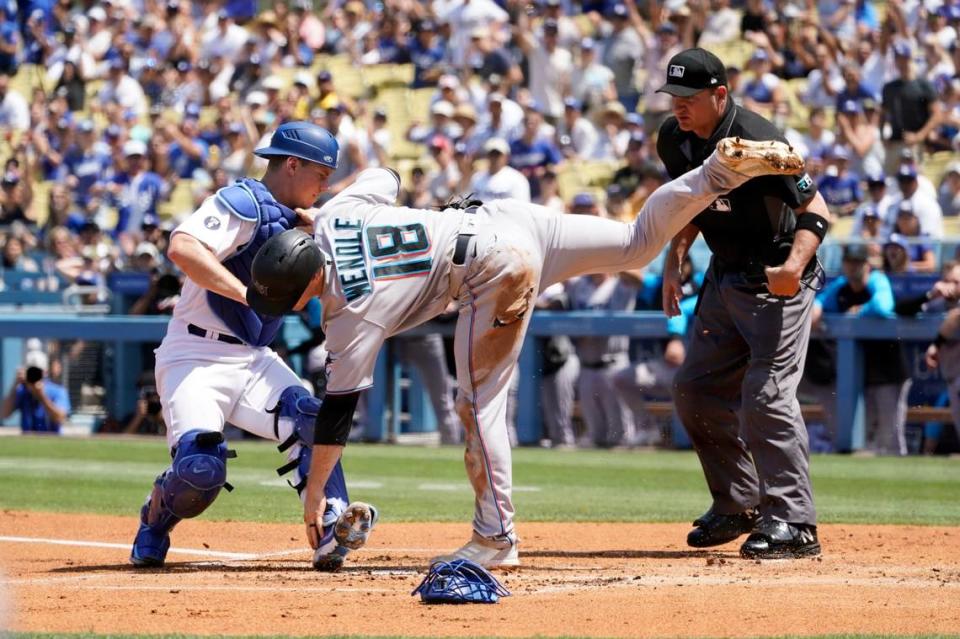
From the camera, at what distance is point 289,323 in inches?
604

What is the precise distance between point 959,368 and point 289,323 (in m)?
6.52

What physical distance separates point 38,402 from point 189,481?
9824 mm

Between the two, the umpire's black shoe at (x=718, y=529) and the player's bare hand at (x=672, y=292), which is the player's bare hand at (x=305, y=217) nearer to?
the player's bare hand at (x=672, y=292)

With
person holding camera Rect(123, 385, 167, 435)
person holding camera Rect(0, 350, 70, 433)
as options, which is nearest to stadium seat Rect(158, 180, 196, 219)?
person holding camera Rect(0, 350, 70, 433)

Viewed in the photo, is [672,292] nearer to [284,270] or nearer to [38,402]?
[284,270]

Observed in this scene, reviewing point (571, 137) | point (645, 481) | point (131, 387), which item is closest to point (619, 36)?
point (571, 137)

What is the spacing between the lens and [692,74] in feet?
21.6

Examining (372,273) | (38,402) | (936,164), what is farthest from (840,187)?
(372,273)

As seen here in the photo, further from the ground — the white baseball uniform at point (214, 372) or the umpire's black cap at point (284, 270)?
the umpire's black cap at point (284, 270)

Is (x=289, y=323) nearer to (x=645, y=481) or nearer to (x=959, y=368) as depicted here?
(x=645, y=481)

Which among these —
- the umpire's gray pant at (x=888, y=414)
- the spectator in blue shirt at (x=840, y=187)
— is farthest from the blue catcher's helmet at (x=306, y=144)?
the spectator in blue shirt at (x=840, y=187)

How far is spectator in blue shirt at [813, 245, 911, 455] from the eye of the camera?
12.9 meters

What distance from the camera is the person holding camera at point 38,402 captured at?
50.7 feet

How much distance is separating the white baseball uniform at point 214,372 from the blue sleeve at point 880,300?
725 centimetres
